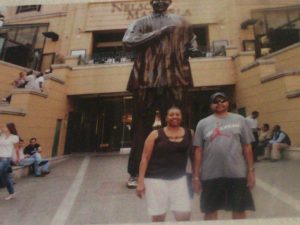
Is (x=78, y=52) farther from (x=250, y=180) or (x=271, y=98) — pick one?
(x=250, y=180)

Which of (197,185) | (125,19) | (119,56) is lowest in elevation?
(197,185)

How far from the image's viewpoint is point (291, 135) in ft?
12.7

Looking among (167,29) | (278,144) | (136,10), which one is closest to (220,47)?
(136,10)

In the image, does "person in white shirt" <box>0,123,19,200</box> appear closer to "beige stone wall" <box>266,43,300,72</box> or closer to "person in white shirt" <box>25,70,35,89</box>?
"person in white shirt" <box>25,70,35,89</box>

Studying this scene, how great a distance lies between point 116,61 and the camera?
6.59 meters

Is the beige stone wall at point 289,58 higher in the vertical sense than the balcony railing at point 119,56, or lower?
lower

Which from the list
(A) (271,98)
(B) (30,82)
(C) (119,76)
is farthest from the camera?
(C) (119,76)

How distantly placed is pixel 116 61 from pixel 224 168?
224 inches

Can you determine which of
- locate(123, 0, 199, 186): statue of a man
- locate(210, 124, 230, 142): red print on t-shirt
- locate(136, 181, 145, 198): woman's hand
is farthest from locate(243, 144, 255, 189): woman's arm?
locate(123, 0, 199, 186): statue of a man

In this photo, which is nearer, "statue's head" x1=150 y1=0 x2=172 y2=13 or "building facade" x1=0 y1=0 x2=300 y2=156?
"statue's head" x1=150 y1=0 x2=172 y2=13

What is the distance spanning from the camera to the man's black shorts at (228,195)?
1258 millimetres

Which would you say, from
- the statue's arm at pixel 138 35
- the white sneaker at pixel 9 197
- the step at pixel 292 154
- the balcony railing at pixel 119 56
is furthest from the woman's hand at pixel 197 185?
the balcony railing at pixel 119 56

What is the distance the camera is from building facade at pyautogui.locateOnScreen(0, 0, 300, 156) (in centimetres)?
478

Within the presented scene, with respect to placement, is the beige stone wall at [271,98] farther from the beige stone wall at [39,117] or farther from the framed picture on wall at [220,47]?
the beige stone wall at [39,117]
